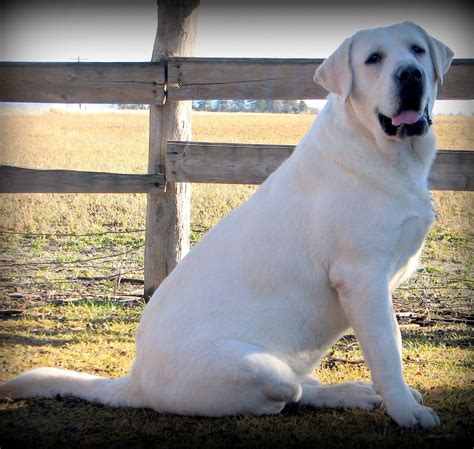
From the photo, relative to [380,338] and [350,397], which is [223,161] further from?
[380,338]

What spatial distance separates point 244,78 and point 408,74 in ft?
8.06

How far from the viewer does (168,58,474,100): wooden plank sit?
215 inches

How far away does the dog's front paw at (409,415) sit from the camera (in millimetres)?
3250

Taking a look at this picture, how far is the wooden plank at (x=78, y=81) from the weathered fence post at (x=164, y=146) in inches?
9.9

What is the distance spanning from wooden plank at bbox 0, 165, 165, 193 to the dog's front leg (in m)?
2.77

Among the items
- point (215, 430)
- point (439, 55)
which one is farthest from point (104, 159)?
point (215, 430)

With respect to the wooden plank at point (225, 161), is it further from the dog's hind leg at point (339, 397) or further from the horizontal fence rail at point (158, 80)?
the dog's hind leg at point (339, 397)

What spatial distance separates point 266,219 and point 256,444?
1.08 metres

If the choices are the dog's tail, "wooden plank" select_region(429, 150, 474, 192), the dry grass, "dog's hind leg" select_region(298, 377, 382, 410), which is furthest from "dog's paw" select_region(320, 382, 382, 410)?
the dry grass

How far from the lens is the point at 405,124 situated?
10.9ft

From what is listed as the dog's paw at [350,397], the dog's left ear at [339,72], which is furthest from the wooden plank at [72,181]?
the dog's paw at [350,397]

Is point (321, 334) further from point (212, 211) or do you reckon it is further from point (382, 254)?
point (212, 211)

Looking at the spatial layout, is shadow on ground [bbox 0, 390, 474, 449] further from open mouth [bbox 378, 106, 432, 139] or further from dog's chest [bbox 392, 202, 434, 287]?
open mouth [bbox 378, 106, 432, 139]

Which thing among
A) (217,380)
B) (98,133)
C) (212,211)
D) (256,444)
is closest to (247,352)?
(217,380)
